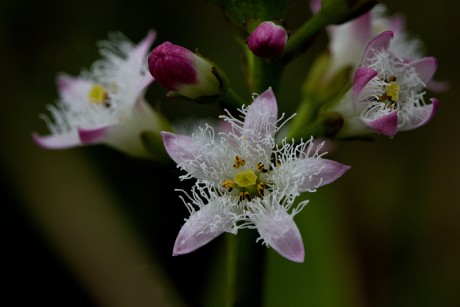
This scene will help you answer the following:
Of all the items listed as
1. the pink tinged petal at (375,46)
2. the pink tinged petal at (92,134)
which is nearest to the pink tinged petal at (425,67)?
the pink tinged petal at (375,46)

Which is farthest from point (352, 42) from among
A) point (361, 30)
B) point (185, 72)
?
point (185, 72)

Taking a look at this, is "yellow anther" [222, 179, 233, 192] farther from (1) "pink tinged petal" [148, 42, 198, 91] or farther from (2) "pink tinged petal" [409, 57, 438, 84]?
(2) "pink tinged petal" [409, 57, 438, 84]

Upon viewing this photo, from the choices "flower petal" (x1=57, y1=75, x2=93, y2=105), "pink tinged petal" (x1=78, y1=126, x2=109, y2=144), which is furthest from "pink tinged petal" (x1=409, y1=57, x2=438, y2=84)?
"flower petal" (x1=57, y1=75, x2=93, y2=105)

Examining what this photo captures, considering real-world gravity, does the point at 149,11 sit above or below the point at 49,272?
above

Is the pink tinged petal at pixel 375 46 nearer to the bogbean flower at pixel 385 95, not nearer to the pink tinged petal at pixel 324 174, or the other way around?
the bogbean flower at pixel 385 95

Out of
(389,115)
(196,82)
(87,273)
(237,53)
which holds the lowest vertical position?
(87,273)

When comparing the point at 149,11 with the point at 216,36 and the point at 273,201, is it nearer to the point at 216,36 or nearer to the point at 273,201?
the point at 216,36

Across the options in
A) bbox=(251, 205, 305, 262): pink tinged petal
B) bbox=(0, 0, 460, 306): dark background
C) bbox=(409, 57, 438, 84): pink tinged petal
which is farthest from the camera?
bbox=(0, 0, 460, 306): dark background

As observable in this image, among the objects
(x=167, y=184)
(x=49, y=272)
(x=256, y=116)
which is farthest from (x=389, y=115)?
(x=49, y=272)
